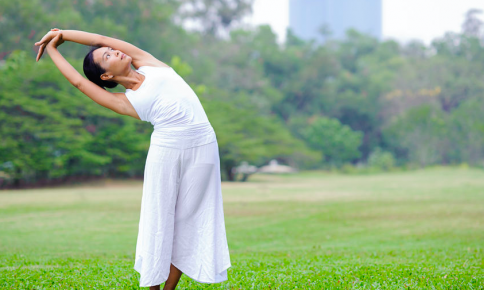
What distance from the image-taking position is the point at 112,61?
247 centimetres

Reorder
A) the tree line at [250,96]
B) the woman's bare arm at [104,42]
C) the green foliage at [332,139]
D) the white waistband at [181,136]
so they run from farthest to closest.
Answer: the green foliage at [332,139]
the tree line at [250,96]
the woman's bare arm at [104,42]
the white waistband at [181,136]

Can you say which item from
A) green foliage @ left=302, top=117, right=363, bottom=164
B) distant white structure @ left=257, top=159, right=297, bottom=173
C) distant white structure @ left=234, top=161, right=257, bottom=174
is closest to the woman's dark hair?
distant white structure @ left=234, top=161, right=257, bottom=174

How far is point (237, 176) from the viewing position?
1022 inches

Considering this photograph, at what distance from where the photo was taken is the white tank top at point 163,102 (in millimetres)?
2432

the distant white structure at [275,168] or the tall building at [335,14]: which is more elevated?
the tall building at [335,14]

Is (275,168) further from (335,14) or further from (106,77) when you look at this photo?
(335,14)

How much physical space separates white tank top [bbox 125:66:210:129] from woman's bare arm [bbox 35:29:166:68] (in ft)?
0.43

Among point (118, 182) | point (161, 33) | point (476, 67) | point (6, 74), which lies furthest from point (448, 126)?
point (6, 74)

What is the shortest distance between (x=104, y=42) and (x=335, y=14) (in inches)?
4269

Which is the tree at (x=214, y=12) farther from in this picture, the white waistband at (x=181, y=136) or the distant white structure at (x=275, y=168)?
the white waistband at (x=181, y=136)

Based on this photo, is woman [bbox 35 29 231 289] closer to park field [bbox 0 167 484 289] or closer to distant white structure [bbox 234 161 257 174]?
park field [bbox 0 167 484 289]

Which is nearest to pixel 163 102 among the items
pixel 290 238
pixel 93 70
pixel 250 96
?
pixel 93 70

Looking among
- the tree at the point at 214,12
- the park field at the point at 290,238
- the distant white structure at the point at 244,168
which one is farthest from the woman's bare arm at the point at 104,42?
the tree at the point at 214,12

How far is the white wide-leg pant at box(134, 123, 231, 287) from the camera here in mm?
2412
